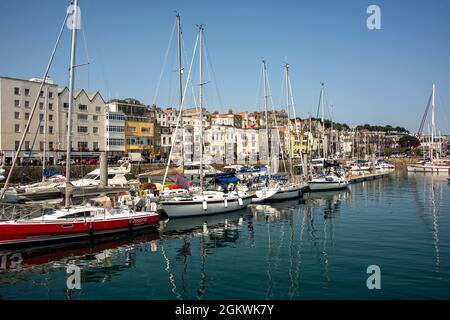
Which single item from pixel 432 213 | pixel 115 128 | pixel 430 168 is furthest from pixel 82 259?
pixel 430 168

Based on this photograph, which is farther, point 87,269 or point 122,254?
point 122,254

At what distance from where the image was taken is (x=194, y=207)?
35.8m

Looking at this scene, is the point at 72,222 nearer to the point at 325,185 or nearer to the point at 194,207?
the point at 194,207

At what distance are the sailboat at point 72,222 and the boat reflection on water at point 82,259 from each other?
2.11 ft

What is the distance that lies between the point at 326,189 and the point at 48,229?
46.2 metres

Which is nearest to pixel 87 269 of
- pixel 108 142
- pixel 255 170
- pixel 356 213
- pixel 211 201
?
pixel 211 201

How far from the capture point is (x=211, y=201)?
3691cm

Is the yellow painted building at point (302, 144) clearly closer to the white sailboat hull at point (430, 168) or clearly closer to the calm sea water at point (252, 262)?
the white sailboat hull at point (430, 168)

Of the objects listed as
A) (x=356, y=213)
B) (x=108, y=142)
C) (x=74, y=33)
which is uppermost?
(x=74, y=33)

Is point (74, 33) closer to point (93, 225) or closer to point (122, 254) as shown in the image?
point (93, 225)

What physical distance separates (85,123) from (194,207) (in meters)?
55.8

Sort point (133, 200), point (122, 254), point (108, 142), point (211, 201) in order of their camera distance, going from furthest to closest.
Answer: point (108, 142), point (211, 201), point (133, 200), point (122, 254)

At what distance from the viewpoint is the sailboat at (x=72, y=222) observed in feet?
78.7

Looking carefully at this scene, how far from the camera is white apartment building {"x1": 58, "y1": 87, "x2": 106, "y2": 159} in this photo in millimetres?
81375
